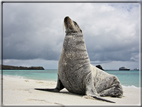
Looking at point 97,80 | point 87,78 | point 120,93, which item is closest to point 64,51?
point 87,78

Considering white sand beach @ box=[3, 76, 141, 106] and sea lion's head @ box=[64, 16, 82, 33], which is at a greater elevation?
sea lion's head @ box=[64, 16, 82, 33]

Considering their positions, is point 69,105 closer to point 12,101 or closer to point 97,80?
point 12,101

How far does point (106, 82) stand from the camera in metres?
5.37

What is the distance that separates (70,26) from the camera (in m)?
4.72

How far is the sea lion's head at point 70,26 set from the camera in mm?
4611

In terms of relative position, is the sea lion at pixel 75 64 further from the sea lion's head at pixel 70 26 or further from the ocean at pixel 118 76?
the ocean at pixel 118 76

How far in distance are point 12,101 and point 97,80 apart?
121 inches

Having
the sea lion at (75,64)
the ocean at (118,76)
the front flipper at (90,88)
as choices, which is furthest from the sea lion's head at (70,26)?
the ocean at (118,76)

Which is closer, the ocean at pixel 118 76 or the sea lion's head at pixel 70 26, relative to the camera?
the sea lion's head at pixel 70 26

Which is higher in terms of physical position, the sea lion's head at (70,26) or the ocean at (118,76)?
the sea lion's head at (70,26)

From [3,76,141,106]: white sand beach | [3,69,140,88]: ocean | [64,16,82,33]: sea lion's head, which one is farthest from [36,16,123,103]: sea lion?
[3,69,140,88]: ocean

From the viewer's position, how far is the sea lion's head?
4.61 metres

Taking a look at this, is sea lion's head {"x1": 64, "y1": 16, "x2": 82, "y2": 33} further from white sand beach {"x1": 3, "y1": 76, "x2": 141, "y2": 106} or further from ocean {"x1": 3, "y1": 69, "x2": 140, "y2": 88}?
ocean {"x1": 3, "y1": 69, "x2": 140, "y2": 88}

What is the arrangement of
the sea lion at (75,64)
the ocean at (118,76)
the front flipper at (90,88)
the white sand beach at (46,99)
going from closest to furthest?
the white sand beach at (46,99) < the front flipper at (90,88) < the sea lion at (75,64) < the ocean at (118,76)
